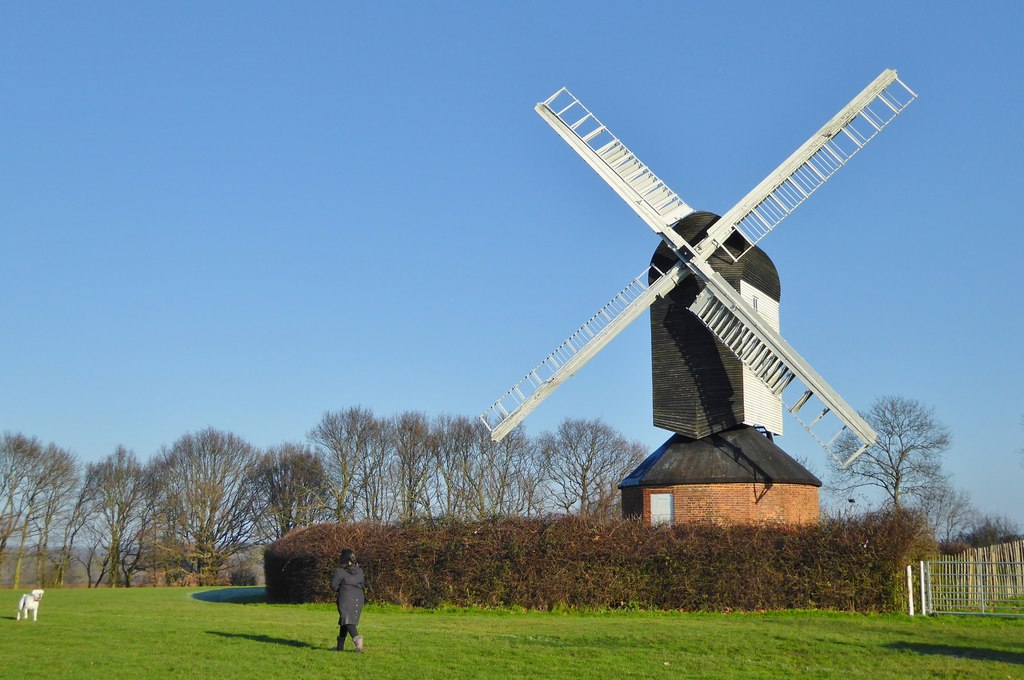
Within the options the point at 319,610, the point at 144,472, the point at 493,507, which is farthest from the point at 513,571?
the point at 144,472

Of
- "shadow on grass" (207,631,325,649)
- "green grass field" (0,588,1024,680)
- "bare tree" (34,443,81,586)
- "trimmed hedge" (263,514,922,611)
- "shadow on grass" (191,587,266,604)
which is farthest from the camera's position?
"bare tree" (34,443,81,586)

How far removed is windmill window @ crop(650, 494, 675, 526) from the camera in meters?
26.1

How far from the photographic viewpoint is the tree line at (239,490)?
183 ft

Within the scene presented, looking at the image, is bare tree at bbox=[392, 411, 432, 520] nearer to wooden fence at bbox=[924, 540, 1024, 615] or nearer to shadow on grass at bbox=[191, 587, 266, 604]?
shadow on grass at bbox=[191, 587, 266, 604]

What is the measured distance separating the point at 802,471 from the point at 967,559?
557cm

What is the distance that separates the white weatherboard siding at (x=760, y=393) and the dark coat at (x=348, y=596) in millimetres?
14055

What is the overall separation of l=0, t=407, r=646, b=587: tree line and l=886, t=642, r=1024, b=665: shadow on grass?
130 feet

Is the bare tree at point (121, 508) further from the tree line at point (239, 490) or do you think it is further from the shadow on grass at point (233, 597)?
the shadow on grass at point (233, 597)

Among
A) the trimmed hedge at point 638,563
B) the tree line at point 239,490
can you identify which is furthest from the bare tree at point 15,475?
the trimmed hedge at point 638,563

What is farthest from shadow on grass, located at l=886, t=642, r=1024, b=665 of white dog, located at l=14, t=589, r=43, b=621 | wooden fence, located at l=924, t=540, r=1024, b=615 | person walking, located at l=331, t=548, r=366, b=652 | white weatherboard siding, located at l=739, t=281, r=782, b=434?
white dog, located at l=14, t=589, r=43, b=621

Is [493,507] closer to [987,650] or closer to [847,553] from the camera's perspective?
[847,553]

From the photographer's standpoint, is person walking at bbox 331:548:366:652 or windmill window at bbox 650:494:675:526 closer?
person walking at bbox 331:548:366:652

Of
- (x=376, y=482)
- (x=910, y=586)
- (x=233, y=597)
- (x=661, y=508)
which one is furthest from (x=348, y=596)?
(x=376, y=482)

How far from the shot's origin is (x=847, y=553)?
70.6 feet
